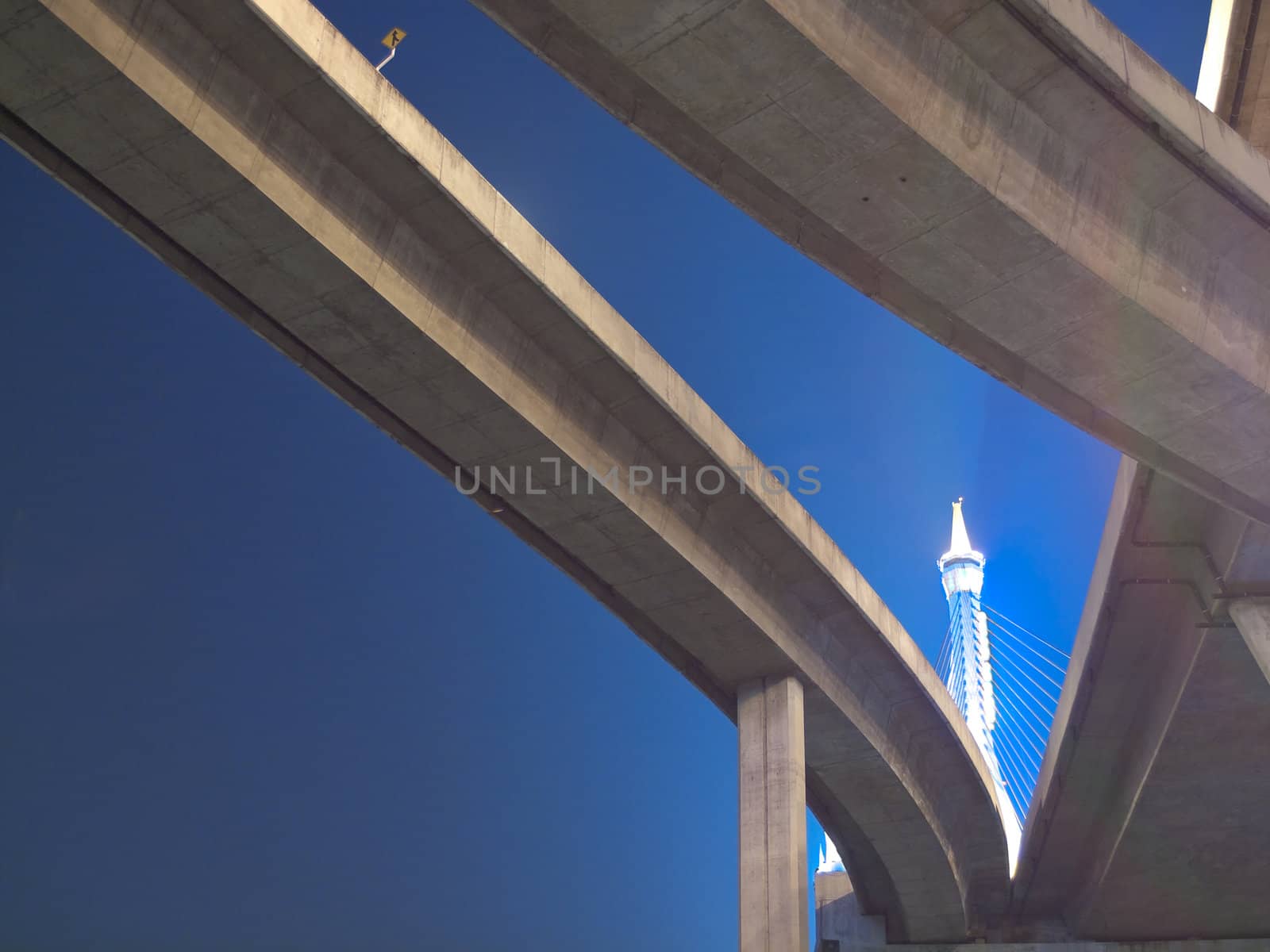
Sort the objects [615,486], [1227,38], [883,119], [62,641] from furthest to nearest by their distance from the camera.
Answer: [62,641]
[615,486]
[1227,38]
[883,119]

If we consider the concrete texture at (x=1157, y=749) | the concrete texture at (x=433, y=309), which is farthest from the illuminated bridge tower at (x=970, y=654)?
the concrete texture at (x=433, y=309)

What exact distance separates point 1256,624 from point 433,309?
41.0 feet

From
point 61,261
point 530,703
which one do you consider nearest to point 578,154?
point 530,703

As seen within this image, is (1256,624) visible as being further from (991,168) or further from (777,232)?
(777,232)

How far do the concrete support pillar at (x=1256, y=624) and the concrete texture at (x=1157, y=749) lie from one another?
0.64 feet

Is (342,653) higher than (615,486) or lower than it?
higher

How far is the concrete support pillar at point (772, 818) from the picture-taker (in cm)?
1634

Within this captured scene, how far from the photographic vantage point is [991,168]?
9773 millimetres

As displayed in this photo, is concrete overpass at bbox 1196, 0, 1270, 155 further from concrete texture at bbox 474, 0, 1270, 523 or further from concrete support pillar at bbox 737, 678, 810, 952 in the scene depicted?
concrete support pillar at bbox 737, 678, 810, 952

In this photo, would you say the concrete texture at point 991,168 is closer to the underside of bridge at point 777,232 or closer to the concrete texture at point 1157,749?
the underside of bridge at point 777,232

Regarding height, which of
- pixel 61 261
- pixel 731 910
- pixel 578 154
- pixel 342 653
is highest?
pixel 578 154

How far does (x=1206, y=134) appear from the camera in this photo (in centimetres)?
1040

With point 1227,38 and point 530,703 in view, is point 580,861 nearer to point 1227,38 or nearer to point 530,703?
point 530,703

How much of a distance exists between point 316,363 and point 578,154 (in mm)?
60169
